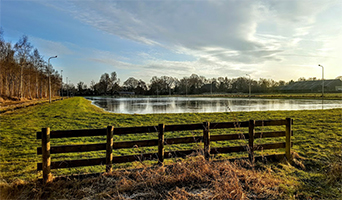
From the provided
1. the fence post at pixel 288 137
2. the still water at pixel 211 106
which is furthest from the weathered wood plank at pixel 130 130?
the still water at pixel 211 106

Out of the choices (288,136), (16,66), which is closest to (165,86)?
(16,66)

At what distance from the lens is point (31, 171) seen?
Result: 5.88m

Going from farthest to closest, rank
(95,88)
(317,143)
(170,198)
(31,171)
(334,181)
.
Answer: (95,88), (317,143), (31,171), (334,181), (170,198)

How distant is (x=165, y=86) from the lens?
150 metres

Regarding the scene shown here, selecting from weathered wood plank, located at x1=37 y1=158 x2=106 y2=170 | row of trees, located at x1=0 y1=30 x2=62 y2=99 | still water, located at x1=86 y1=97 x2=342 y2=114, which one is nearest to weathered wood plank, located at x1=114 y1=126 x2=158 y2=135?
weathered wood plank, located at x1=37 y1=158 x2=106 y2=170

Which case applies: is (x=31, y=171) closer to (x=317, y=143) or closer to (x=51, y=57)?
(x=317, y=143)

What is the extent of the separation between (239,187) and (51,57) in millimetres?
49450

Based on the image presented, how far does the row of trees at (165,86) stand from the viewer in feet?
462

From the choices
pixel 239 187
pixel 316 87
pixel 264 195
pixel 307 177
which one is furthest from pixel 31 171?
pixel 316 87

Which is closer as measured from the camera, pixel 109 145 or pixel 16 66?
pixel 109 145

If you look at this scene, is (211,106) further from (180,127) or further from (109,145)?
(109,145)

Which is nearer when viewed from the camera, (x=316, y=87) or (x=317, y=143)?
(x=317, y=143)

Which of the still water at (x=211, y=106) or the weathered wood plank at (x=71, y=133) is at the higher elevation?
the weathered wood plank at (x=71, y=133)

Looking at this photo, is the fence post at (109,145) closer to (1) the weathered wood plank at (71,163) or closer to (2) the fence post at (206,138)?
(1) the weathered wood plank at (71,163)
